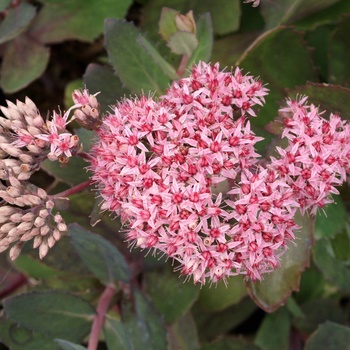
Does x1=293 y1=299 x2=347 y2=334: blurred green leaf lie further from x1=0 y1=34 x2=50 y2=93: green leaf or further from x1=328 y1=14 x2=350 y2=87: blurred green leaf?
x1=0 y1=34 x2=50 y2=93: green leaf

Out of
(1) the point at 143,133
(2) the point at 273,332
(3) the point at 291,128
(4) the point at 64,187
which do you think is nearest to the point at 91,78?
(4) the point at 64,187

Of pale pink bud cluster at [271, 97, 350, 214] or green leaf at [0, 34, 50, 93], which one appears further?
green leaf at [0, 34, 50, 93]

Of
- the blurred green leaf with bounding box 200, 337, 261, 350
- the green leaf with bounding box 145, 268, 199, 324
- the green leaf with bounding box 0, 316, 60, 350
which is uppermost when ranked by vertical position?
the green leaf with bounding box 0, 316, 60, 350

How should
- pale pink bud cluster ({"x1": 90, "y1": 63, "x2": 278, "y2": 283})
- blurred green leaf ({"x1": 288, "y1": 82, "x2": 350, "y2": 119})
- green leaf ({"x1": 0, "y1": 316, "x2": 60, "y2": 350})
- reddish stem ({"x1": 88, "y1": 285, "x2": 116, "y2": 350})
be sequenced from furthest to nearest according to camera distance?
1. green leaf ({"x1": 0, "y1": 316, "x2": 60, "y2": 350})
2. reddish stem ({"x1": 88, "y1": 285, "x2": 116, "y2": 350})
3. blurred green leaf ({"x1": 288, "y1": 82, "x2": 350, "y2": 119})
4. pale pink bud cluster ({"x1": 90, "y1": 63, "x2": 278, "y2": 283})

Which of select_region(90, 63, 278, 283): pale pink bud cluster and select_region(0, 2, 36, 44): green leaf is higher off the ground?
select_region(0, 2, 36, 44): green leaf

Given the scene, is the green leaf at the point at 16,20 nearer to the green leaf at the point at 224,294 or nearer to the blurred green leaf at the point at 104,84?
the blurred green leaf at the point at 104,84

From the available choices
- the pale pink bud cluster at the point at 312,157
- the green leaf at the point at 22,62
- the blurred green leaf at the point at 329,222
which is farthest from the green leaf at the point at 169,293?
the green leaf at the point at 22,62

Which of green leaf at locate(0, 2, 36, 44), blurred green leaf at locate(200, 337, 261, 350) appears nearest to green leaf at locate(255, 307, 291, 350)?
blurred green leaf at locate(200, 337, 261, 350)
